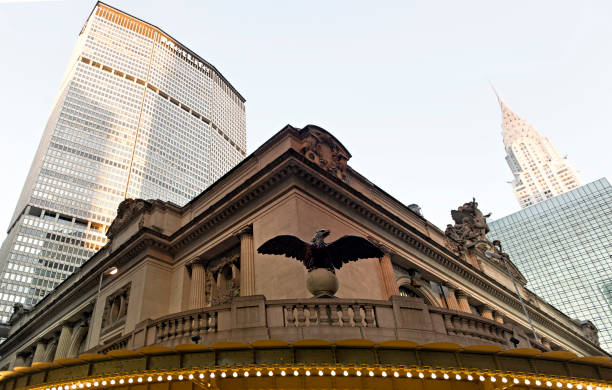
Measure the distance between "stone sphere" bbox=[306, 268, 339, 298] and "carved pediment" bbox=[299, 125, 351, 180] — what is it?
1251 cm

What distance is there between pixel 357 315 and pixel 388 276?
Answer: 45.6 ft

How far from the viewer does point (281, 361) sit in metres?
10.1

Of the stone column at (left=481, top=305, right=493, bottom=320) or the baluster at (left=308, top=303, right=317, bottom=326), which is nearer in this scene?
the baluster at (left=308, top=303, right=317, bottom=326)

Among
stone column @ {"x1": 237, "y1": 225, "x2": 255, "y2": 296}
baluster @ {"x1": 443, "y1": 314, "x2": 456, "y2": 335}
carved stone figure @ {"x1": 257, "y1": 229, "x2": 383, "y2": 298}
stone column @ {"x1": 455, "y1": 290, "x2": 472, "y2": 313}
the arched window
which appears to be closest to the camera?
baluster @ {"x1": 443, "y1": 314, "x2": 456, "y2": 335}

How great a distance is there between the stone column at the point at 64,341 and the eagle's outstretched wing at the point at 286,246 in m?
25.3

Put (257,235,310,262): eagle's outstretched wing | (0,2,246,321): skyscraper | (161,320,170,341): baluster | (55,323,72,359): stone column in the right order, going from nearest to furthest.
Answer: (161,320,170,341): baluster → (257,235,310,262): eagle's outstretched wing → (55,323,72,359): stone column → (0,2,246,321): skyscraper

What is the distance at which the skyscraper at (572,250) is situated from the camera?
10049cm

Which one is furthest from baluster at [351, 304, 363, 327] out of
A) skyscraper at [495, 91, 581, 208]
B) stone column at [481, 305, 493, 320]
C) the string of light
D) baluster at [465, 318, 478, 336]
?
skyscraper at [495, 91, 581, 208]

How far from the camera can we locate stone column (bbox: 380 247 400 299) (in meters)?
24.4

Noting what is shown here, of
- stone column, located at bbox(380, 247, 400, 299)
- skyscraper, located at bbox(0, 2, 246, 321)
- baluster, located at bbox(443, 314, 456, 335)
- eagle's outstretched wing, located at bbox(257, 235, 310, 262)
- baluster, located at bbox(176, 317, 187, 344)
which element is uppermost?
skyscraper, located at bbox(0, 2, 246, 321)

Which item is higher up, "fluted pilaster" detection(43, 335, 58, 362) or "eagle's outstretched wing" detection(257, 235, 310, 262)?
"fluted pilaster" detection(43, 335, 58, 362)

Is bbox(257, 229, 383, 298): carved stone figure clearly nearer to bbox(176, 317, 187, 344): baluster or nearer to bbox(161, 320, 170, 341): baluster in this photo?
bbox(176, 317, 187, 344): baluster

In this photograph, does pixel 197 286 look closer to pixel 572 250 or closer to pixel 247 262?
pixel 247 262

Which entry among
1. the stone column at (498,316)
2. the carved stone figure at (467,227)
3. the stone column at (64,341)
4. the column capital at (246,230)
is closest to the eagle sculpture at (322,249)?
the column capital at (246,230)
